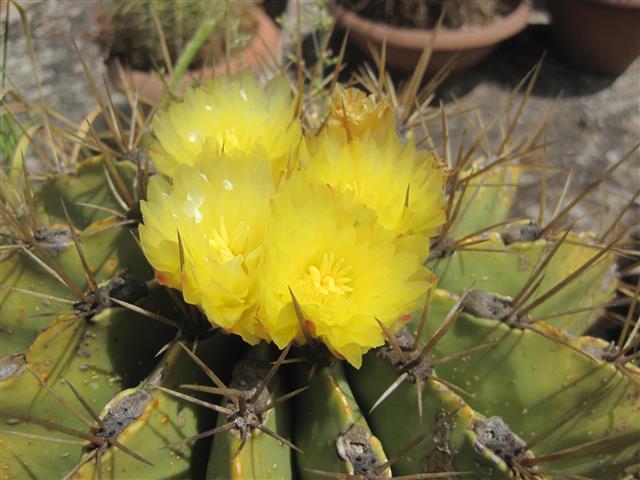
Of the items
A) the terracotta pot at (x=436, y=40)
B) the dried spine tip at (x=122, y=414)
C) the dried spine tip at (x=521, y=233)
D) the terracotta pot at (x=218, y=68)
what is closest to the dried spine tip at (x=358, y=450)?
the dried spine tip at (x=122, y=414)

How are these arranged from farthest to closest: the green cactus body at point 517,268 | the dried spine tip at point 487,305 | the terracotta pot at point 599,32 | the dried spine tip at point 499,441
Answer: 1. the terracotta pot at point 599,32
2. the green cactus body at point 517,268
3. the dried spine tip at point 487,305
4. the dried spine tip at point 499,441

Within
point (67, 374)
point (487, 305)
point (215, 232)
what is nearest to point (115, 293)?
point (67, 374)

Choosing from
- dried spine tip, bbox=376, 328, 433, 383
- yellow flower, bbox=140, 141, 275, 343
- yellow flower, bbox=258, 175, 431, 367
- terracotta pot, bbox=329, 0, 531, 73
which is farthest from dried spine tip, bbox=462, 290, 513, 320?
terracotta pot, bbox=329, 0, 531, 73

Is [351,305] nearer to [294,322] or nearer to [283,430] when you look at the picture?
[294,322]

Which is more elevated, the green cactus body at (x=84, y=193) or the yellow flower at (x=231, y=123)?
the yellow flower at (x=231, y=123)

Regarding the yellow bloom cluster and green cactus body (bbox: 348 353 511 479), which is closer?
the yellow bloom cluster

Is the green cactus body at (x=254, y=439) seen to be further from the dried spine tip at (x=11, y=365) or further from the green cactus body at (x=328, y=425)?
the dried spine tip at (x=11, y=365)

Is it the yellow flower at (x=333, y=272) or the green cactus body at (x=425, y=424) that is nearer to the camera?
the yellow flower at (x=333, y=272)

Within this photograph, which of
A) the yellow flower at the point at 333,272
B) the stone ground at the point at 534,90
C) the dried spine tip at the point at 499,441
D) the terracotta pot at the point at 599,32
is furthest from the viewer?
the terracotta pot at the point at 599,32

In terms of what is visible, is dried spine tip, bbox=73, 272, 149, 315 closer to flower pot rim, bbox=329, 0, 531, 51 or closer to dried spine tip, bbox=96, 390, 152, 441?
dried spine tip, bbox=96, 390, 152, 441
